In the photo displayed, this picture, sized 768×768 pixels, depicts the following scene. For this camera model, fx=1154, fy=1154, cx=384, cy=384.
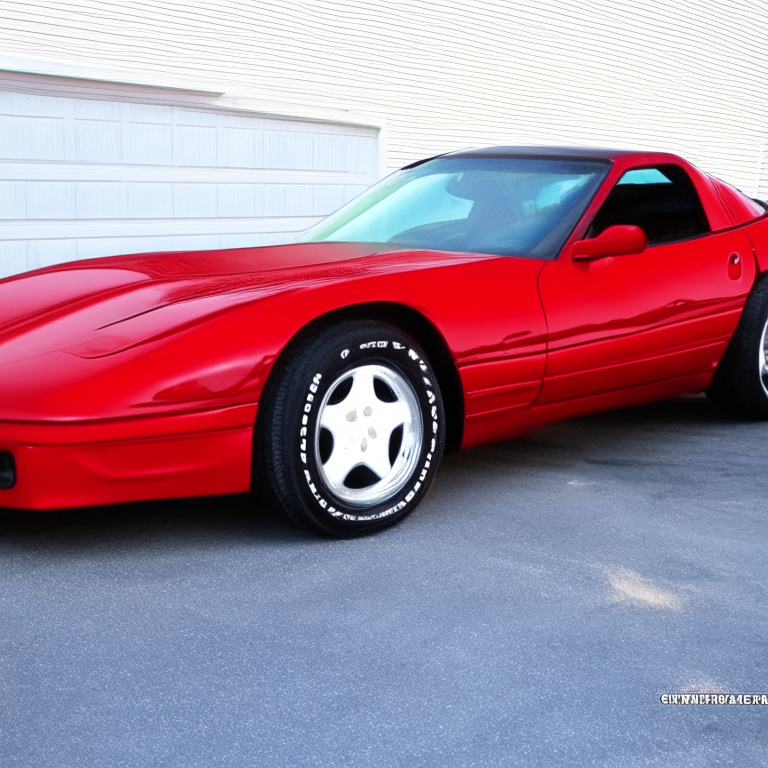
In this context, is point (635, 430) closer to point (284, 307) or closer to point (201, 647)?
point (284, 307)

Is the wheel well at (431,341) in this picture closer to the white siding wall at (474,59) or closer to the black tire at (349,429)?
the black tire at (349,429)

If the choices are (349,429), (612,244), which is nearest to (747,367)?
(612,244)

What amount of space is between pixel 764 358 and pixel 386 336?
219cm

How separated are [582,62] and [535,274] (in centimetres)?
1196

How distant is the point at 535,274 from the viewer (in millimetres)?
3900

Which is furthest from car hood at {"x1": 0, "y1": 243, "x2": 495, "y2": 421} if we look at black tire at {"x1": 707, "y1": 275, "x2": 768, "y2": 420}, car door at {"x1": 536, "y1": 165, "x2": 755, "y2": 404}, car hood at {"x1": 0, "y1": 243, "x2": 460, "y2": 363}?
black tire at {"x1": 707, "y1": 275, "x2": 768, "y2": 420}

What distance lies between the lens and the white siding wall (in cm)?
1010

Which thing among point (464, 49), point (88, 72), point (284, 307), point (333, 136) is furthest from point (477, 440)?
point (464, 49)

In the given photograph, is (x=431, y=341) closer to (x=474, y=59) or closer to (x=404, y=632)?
(x=404, y=632)

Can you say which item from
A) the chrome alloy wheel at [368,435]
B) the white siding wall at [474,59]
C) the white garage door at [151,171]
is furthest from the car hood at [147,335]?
the white siding wall at [474,59]

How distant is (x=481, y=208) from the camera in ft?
14.2

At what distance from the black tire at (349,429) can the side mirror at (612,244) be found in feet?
2.80

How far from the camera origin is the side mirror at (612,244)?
4.03m

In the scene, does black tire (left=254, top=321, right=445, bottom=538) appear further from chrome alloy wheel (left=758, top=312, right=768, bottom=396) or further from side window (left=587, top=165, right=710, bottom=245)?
chrome alloy wheel (left=758, top=312, right=768, bottom=396)
